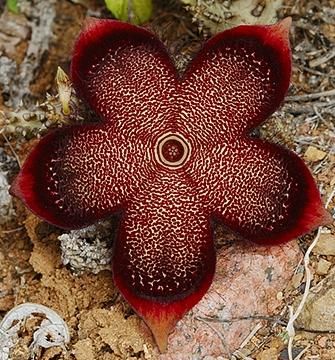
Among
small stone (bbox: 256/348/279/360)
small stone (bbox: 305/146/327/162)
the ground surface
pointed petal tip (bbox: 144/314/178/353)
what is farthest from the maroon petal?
small stone (bbox: 305/146/327/162)

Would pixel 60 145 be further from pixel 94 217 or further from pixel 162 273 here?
pixel 162 273

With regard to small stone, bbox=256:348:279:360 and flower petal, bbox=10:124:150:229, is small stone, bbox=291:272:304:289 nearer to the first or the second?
small stone, bbox=256:348:279:360

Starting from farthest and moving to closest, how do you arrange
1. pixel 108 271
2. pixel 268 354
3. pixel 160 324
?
pixel 108 271, pixel 268 354, pixel 160 324

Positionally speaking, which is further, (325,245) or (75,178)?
(325,245)

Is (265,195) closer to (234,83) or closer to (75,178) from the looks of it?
(234,83)

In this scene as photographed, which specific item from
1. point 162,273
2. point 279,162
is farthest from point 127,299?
point 279,162

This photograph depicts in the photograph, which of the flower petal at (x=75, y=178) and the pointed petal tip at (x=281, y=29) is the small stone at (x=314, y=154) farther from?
the flower petal at (x=75, y=178)

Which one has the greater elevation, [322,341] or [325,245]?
[325,245]

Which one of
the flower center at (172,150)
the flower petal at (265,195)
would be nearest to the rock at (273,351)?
the flower petal at (265,195)

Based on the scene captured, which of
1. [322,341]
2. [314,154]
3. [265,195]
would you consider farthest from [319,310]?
[314,154]

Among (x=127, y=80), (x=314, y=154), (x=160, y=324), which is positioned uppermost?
(x=127, y=80)
